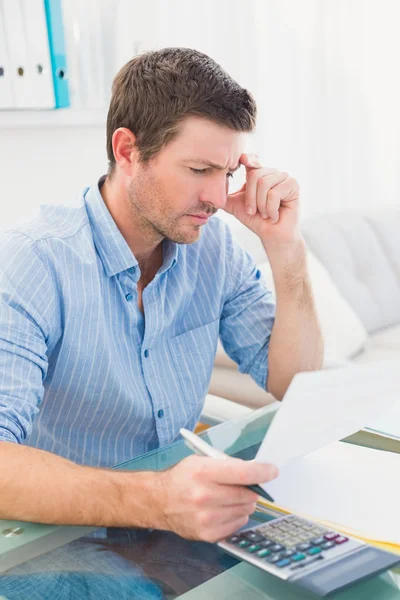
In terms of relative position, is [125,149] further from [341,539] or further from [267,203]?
[341,539]

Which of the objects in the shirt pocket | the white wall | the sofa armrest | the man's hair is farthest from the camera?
the white wall

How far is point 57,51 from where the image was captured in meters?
2.04

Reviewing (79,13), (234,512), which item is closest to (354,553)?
(234,512)

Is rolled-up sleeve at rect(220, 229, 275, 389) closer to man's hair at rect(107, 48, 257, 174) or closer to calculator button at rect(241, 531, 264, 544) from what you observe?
man's hair at rect(107, 48, 257, 174)

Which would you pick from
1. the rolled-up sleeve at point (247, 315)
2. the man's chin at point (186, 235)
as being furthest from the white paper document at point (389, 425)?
the man's chin at point (186, 235)

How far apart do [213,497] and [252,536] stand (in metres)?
0.06

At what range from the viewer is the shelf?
2016mm

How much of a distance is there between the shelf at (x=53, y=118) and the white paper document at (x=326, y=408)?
4.81 feet

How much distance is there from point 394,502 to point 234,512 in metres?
0.22

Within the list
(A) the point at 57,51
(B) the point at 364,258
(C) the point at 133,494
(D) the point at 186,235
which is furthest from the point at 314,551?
(B) the point at 364,258

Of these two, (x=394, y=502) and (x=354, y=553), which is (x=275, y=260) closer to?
(x=394, y=502)

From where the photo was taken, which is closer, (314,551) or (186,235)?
(314,551)

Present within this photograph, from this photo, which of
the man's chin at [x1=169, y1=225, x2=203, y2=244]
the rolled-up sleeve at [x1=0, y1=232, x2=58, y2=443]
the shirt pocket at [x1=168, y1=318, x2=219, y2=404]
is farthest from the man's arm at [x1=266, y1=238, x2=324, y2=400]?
the rolled-up sleeve at [x1=0, y1=232, x2=58, y2=443]

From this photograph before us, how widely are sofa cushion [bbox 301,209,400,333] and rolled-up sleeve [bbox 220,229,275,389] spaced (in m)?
1.18
